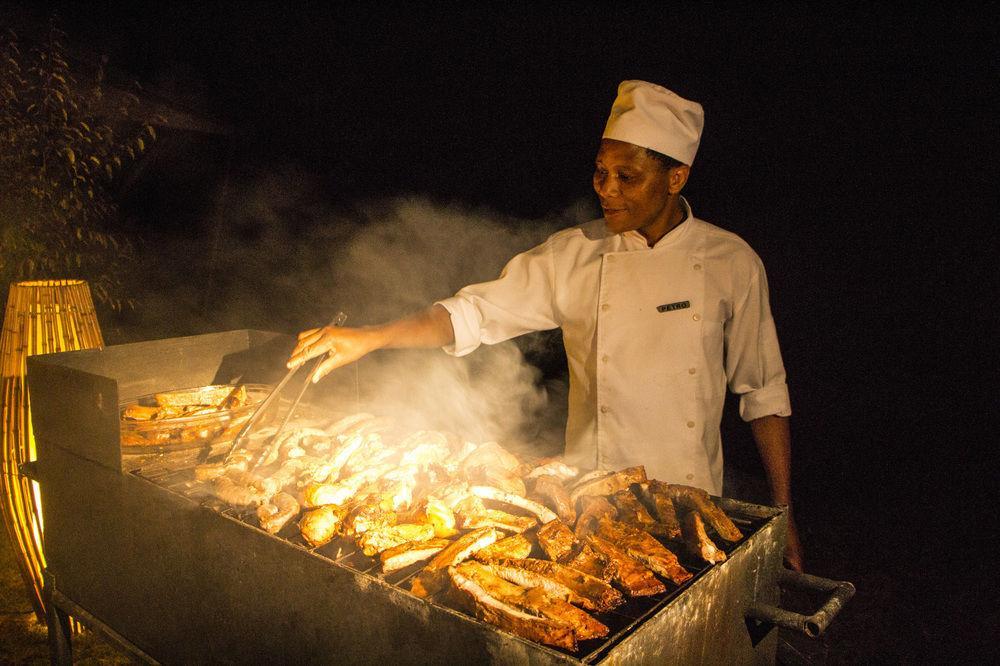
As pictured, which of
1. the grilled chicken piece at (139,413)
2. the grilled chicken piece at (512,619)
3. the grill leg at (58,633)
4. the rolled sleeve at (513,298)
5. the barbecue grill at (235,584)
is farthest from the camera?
the rolled sleeve at (513,298)

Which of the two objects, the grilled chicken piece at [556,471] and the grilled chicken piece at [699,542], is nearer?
the grilled chicken piece at [699,542]

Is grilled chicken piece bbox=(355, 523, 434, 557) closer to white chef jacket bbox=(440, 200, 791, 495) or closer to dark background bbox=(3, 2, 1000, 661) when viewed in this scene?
white chef jacket bbox=(440, 200, 791, 495)

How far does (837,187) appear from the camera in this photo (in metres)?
5.36

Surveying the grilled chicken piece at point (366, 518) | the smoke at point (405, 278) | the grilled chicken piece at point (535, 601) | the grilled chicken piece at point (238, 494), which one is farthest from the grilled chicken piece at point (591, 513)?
the smoke at point (405, 278)

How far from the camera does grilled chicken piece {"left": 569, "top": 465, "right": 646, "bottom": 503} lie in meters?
2.52

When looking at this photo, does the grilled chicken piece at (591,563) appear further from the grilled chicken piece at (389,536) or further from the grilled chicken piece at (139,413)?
the grilled chicken piece at (139,413)

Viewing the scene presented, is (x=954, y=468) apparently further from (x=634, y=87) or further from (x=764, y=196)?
(x=634, y=87)

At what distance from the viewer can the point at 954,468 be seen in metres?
5.61

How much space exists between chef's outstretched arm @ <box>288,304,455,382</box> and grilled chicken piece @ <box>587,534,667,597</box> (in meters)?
1.56

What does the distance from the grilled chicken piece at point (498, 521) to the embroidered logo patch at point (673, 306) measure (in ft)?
4.94

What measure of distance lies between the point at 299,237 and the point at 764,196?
20.6 feet

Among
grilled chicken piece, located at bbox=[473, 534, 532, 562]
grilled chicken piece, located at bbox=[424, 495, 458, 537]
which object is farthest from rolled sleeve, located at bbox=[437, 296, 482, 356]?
grilled chicken piece, located at bbox=[473, 534, 532, 562]

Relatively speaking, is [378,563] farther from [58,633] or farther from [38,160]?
[38,160]

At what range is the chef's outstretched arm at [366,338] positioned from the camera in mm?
2936
